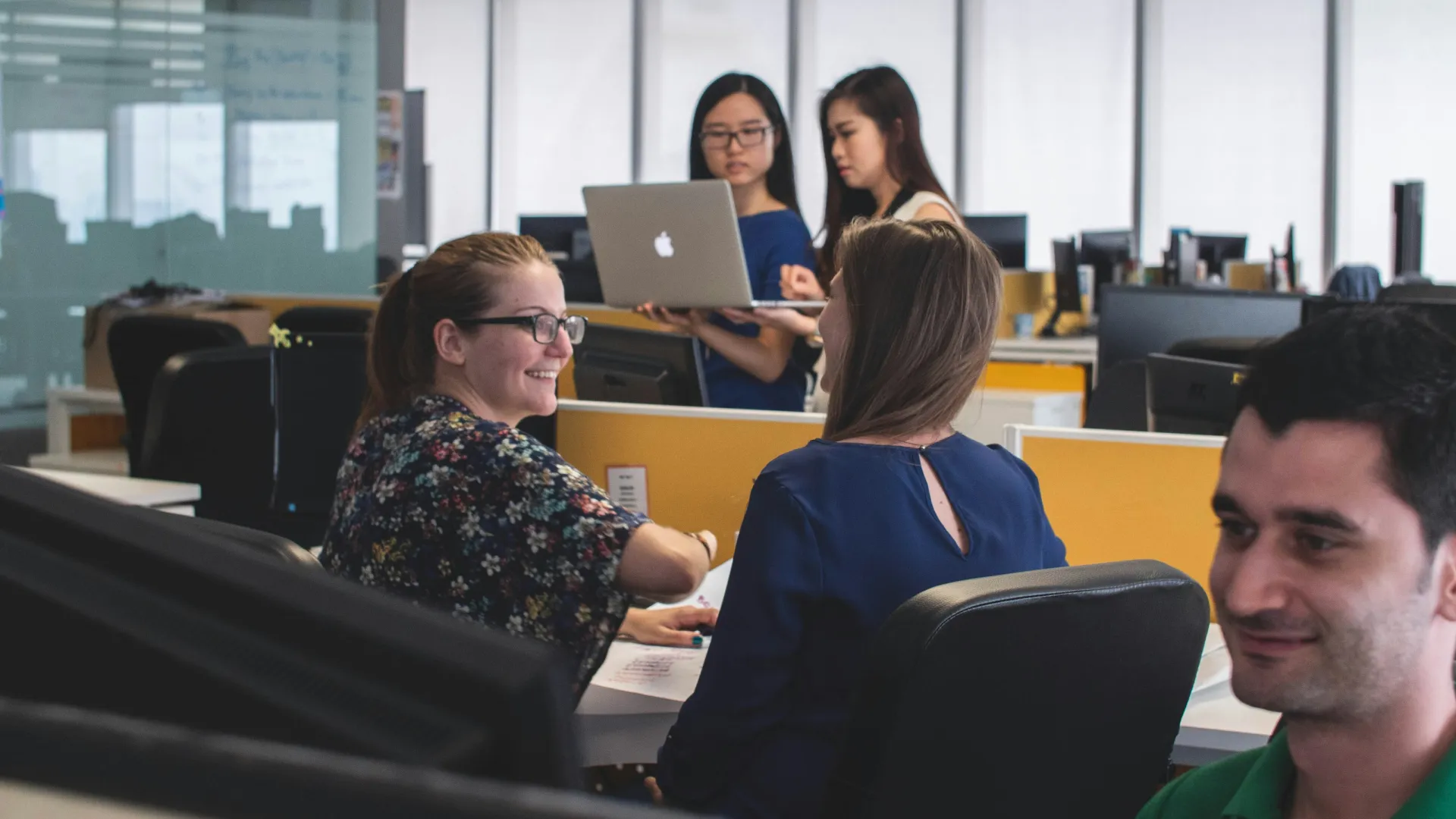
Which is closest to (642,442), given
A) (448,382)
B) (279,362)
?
(448,382)

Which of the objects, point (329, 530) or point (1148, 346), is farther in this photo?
point (1148, 346)

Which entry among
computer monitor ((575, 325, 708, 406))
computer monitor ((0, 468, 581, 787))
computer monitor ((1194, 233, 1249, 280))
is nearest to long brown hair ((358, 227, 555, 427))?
computer monitor ((575, 325, 708, 406))

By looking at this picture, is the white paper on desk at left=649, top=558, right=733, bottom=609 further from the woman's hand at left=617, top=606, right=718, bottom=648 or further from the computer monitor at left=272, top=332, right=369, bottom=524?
the computer monitor at left=272, top=332, right=369, bottom=524

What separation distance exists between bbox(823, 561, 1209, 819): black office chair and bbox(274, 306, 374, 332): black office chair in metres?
3.21

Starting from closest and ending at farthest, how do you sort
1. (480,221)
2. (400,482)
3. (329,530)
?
(400,482) → (329,530) → (480,221)

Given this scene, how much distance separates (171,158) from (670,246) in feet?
10.8

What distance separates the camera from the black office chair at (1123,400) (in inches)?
134

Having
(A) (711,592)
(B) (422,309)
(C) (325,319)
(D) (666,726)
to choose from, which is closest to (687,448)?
(A) (711,592)

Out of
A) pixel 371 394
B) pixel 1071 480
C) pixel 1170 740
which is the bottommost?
pixel 1170 740

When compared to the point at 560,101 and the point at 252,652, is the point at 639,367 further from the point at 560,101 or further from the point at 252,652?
the point at 560,101

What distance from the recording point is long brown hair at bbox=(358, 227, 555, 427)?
6.22ft

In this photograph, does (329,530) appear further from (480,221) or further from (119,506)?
(480,221)

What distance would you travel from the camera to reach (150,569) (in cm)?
32

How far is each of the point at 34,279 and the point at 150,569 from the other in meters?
5.64
